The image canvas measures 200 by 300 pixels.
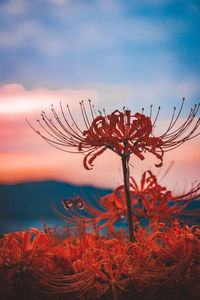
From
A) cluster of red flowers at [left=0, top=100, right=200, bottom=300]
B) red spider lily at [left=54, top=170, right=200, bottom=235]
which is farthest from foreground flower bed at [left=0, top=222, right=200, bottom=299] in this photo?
red spider lily at [left=54, top=170, right=200, bottom=235]

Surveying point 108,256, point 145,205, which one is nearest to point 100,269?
point 108,256

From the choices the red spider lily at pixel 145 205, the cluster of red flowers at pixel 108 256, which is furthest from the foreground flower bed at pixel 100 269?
the red spider lily at pixel 145 205

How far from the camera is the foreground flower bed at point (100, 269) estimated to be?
119cm

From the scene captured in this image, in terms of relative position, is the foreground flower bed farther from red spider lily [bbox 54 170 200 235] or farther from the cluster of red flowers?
red spider lily [bbox 54 170 200 235]

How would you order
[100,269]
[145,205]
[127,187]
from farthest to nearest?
[145,205]
[127,187]
[100,269]

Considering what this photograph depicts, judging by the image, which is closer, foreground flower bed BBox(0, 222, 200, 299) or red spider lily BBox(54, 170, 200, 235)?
foreground flower bed BBox(0, 222, 200, 299)

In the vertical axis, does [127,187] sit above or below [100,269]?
above

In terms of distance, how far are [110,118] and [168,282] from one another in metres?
0.66

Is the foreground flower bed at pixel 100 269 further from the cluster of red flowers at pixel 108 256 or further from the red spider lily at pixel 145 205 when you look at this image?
the red spider lily at pixel 145 205

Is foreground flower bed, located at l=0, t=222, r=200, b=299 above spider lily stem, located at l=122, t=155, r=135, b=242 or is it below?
below

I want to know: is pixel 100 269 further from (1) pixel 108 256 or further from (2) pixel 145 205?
(2) pixel 145 205

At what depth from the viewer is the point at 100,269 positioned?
3.98 feet

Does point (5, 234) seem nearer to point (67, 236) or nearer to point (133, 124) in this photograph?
point (67, 236)

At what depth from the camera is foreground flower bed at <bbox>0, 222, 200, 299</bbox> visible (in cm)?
119
